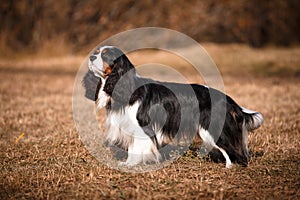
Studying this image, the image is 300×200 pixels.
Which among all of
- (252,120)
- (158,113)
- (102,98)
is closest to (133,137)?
(158,113)

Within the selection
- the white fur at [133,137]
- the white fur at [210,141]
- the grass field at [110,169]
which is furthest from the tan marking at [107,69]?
the white fur at [210,141]

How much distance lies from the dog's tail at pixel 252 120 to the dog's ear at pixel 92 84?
1.74 meters

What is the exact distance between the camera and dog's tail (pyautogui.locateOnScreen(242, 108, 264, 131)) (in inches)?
169

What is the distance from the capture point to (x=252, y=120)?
14.2ft

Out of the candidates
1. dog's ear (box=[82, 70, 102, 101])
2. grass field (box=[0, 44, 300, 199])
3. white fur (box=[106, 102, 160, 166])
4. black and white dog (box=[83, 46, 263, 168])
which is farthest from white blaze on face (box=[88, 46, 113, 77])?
grass field (box=[0, 44, 300, 199])

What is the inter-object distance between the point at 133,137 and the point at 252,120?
139cm

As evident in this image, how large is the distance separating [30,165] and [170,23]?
15639mm

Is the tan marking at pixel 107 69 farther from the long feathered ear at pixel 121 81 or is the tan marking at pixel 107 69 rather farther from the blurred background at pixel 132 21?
the blurred background at pixel 132 21

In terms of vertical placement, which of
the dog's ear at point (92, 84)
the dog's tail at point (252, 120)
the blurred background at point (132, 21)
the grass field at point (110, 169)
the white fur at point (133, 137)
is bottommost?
the grass field at point (110, 169)

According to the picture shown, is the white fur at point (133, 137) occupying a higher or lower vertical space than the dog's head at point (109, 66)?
lower

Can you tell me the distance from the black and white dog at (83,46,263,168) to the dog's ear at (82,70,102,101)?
12 millimetres

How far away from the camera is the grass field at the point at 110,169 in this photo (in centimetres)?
361

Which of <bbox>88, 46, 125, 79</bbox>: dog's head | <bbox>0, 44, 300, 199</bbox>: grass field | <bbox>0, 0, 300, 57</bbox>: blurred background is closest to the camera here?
<bbox>0, 44, 300, 199</bbox>: grass field

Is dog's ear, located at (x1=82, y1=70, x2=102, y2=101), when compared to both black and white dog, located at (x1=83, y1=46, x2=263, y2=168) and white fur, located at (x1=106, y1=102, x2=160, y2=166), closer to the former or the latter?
black and white dog, located at (x1=83, y1=46, x2=263, y2=168)
